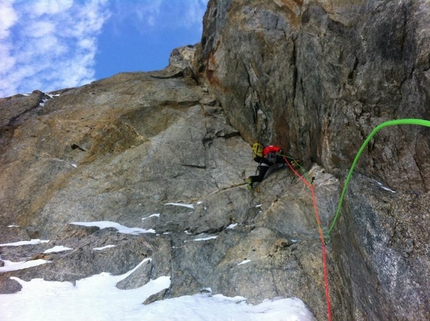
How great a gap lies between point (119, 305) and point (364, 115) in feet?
23.8

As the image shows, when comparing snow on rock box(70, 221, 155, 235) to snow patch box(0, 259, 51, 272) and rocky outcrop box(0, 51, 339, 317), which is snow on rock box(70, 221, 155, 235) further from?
snow patch box(0, 259, 51, 272)

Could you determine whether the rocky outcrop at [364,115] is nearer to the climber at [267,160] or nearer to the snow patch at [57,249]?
the climber at [267,160]

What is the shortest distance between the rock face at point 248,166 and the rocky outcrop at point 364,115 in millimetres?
33

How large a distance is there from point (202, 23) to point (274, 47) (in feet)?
27.0

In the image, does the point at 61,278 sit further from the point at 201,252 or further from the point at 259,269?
the point at 259,269

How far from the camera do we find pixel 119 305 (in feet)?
25.2

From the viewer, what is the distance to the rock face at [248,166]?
224 inches

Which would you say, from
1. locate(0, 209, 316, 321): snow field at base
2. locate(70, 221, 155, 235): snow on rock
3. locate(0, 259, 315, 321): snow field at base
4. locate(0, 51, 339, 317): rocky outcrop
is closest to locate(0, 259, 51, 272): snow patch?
locate(0, 209, 316, 321): snow field at base

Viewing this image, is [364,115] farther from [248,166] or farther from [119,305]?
[119,305]

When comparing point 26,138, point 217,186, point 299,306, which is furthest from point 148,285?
point 26,138

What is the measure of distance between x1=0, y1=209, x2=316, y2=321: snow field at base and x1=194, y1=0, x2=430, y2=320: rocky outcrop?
144 cm

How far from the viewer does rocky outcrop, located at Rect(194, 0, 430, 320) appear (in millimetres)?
5094

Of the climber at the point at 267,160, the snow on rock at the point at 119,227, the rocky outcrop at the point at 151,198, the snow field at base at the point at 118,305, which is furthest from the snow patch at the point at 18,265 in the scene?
the climber at the point at 267,160

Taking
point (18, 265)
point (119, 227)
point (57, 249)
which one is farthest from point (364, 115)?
point (18, 265)
